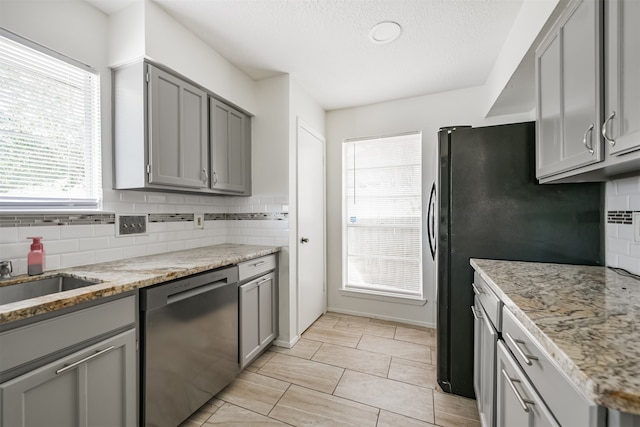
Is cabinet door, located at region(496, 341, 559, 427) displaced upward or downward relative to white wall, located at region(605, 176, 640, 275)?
downward

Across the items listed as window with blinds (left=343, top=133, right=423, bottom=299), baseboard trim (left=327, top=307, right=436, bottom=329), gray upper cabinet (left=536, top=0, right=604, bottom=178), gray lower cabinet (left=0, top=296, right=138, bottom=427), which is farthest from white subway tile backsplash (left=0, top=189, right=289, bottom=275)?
gray upper cabinet (left=536, top=0, right=604, bottom=178)

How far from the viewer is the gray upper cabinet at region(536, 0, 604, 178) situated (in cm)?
104

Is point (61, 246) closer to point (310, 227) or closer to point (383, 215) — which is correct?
point (310, 227)

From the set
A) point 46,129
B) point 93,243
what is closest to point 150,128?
point 46,129

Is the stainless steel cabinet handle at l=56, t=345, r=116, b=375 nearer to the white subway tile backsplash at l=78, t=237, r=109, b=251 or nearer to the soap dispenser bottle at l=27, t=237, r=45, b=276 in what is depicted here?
the soap dispenser bottle at l=27, t=237, r=45, b=276

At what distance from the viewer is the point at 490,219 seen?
1.70 meters

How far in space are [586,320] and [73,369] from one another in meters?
1.80

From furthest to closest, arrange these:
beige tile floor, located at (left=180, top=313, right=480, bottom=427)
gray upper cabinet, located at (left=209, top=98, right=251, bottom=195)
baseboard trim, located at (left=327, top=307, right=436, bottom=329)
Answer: baseboard trim, located at (left=327, top=307, right=436, bottom=329) < gray upper cabinet, located at (left=209, top=98, right=251, bottom=195) < beige tile floor, located at (left=180, top=313, right=480, bottom=427)

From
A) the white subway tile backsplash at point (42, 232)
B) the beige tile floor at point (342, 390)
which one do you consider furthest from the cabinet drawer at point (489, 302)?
the white subway tile backsplash at point (42, 232)

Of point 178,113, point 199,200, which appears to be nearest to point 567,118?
point 178,113

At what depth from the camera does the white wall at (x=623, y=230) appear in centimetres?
129

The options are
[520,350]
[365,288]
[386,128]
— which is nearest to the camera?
[520,350]

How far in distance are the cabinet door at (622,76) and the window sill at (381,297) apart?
2.34 m

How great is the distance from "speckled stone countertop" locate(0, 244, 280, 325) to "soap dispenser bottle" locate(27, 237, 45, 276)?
4 cm
